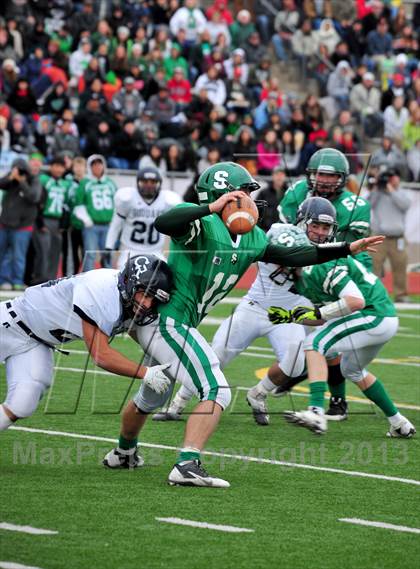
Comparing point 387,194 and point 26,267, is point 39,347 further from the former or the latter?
point 387,194

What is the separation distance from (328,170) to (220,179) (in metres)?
2.50

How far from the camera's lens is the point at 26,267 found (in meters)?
16.1

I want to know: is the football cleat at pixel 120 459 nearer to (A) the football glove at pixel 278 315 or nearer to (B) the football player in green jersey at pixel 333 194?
(A) the football glove at pixel 278 315

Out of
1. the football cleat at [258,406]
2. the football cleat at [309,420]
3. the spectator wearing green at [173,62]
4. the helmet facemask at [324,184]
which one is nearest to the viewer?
the football cleat at [309,420]

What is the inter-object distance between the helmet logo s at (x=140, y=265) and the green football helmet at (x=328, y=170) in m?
2.79

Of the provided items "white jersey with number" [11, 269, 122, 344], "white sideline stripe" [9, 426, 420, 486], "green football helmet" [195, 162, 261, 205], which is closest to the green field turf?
"white sideline stripe" [9, 426, 420, 486]

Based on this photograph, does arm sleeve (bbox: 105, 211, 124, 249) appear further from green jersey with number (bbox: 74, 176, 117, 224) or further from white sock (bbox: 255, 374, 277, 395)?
white sock (bbox: 255, 374, 277, 395)

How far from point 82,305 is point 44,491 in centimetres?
86

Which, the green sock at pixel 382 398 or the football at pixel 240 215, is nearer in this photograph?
the football at pixel 240 215

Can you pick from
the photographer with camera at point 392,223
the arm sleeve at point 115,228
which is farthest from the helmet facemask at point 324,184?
the photographer with camera at point 392,223

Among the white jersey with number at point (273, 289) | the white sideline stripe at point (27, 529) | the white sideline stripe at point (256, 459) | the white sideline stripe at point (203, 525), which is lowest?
the white sideline stripe at point (256, 459)

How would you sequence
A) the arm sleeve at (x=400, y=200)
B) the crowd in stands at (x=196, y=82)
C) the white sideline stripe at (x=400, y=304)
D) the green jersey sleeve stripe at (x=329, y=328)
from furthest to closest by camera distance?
the crowd in stands at (x=196, y=82) → the arm sleeve at (x=400, y=200) → the white sideline stripe at (x=400, y=304) → the green jersey sleeve stripe at (x=329, y=328)

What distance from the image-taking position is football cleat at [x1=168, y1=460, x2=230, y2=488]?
598 cm

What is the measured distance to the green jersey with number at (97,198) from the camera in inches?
606
